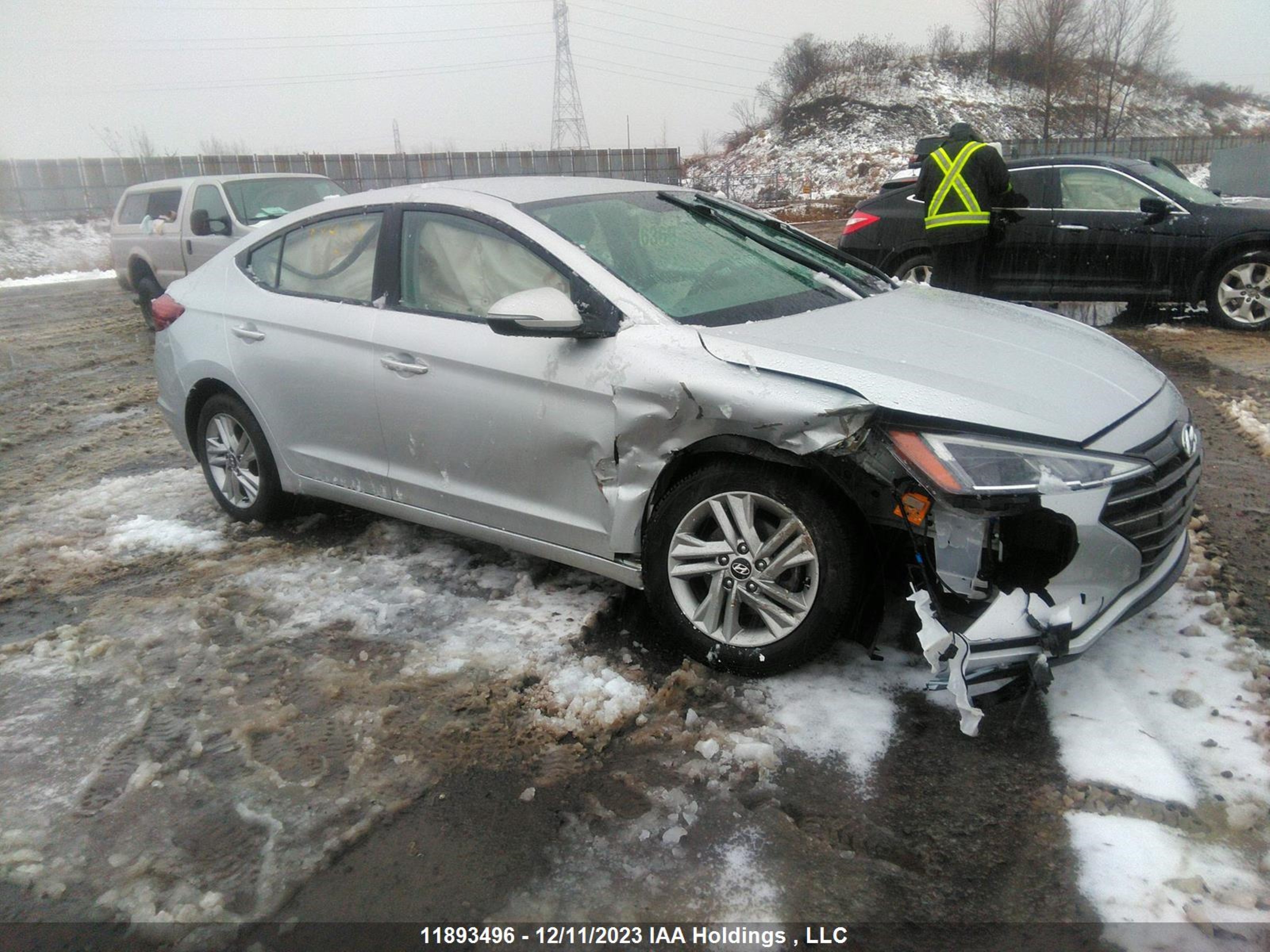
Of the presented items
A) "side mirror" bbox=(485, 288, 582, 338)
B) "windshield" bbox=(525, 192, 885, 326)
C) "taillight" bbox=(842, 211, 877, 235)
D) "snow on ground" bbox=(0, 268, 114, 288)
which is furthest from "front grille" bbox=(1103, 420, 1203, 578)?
"snow on ground" bbox=(0, 268, 114, 288)

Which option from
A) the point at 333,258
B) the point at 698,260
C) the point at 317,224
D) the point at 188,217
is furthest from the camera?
the point at 188,217

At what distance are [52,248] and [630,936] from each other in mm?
32972

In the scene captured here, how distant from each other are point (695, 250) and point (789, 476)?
1.21 m

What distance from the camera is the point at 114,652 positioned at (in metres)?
3.59

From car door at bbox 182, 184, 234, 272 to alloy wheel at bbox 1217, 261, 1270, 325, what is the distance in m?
10.0

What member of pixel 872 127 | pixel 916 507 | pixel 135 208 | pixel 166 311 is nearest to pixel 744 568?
pixel 916 507

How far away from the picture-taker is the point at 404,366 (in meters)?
3.75

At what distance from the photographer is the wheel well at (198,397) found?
15.3 feet

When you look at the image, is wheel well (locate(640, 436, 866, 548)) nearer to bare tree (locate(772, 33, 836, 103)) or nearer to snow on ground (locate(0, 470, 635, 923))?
snow on ground (locate(0, 470, 635, 923))

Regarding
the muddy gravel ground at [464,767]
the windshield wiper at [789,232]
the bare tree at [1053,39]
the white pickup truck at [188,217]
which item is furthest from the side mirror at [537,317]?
the bare tree at [1053,39]

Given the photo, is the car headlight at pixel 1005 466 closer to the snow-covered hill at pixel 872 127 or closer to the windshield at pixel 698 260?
the windshield at pixel 698 260

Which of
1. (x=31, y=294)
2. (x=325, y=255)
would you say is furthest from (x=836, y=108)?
(x=325, y=255)

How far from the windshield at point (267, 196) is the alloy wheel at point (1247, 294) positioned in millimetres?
9008

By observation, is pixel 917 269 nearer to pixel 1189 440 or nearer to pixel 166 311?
pixel 1189 440
